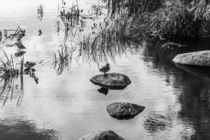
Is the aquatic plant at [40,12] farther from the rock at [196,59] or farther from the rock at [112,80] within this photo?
the rock at [112,80]

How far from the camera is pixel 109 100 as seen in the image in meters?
13.4

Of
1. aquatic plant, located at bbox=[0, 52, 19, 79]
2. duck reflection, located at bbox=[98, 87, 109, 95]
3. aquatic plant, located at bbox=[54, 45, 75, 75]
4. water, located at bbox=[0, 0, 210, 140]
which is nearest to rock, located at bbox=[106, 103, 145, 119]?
water, located at bbox=[0, 0, 210, 140]

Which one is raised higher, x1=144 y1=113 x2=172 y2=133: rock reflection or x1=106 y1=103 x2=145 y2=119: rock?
x1=106 y1=103 x2=145 y2=119: rock

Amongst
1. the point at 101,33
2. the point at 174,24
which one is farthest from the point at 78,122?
the point at 174,24

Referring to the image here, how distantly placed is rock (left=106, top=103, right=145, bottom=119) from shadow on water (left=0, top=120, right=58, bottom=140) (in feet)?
6.65

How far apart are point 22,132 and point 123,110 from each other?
9.86ft

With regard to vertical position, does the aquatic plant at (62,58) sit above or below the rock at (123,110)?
above

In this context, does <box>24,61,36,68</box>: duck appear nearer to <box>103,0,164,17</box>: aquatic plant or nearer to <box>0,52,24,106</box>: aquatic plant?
<box>0,52,24,106</box>: aquatic plant

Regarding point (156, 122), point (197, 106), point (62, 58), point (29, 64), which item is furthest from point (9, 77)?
point (197, 106)

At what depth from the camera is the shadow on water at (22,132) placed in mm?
10703

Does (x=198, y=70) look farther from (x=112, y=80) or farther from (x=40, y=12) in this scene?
(x=40, y=12)

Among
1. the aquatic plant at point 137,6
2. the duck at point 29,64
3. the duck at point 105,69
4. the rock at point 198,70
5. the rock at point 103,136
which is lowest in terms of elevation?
the rock at point 198,70

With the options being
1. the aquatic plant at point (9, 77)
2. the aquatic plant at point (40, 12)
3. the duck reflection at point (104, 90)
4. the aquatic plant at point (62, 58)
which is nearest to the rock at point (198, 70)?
the duck reflection at point (104, 90)

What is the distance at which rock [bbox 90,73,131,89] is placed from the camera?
48.4ft
